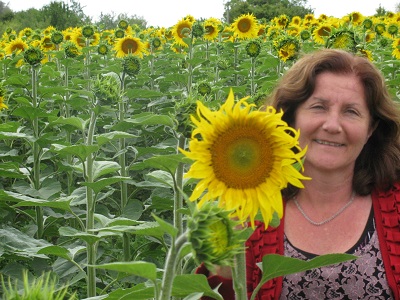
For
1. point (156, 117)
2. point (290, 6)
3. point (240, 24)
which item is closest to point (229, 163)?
point (156, 117)

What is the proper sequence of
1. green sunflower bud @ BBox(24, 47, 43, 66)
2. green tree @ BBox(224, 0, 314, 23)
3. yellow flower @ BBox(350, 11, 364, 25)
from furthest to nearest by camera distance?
green tree @ BBox(224, 0, 314, 23)
yellow flower @ BBox(350, 11, 364, 25)
green sunflower bud @ BBox(24, 47, 43, 66)

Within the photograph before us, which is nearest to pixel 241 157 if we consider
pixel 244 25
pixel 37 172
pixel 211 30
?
pixel 37 172

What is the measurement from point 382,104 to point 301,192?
392 mm

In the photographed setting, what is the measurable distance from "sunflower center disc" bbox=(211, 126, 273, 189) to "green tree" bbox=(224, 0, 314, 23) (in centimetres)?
1367

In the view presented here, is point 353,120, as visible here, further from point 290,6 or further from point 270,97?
point 290,6

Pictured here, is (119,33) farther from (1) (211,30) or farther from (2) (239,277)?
(2) (239,277)

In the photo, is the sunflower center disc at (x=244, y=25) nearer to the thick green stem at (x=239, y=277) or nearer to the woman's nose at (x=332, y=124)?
the woman's nose at (x=332, y=124)

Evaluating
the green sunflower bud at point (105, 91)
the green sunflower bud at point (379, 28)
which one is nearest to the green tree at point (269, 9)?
the green sunflower bud at point (379, 28)

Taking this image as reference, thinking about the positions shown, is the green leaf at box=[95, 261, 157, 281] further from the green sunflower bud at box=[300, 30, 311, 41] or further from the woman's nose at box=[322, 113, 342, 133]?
the green sunflower bud at box=[300, 30, 311, 41]

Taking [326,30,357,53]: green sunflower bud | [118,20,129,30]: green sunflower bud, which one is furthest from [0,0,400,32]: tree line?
[326,30,357,53]: green sunflower bud

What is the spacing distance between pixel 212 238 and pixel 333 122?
1.12 metres

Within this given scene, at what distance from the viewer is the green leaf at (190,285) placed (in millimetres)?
1293

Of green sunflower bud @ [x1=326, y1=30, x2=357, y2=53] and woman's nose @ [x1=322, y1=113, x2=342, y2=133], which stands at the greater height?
green sunflower bud @ [x1=326, y1=30, x2=357, y2=53]

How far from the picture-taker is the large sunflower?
1223 mm
